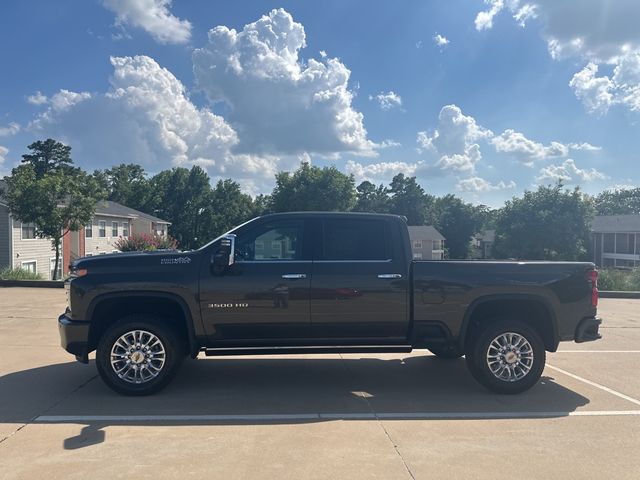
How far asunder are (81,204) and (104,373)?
1942 centimetres

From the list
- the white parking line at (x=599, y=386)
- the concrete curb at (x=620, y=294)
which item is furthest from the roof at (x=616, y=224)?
the white parking line at (x=599, y=386)

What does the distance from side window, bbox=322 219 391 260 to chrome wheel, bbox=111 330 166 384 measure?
82.4 inches

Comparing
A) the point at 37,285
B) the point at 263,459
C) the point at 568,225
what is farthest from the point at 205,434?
the point at 568,225

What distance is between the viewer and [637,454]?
4406 mm

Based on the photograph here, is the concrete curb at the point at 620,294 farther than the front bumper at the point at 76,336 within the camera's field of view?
Yes

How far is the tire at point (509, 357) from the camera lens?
6086 millimetres

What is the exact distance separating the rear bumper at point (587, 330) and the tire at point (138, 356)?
455 cm

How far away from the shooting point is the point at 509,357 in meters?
6.12

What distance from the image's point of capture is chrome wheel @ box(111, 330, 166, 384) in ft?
19.1

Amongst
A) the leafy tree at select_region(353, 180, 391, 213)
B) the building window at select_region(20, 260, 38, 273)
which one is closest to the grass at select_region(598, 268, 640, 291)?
the building window at select_region(20, 260, 38, 273)

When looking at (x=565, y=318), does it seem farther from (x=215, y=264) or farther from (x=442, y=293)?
(x=215, y=264)

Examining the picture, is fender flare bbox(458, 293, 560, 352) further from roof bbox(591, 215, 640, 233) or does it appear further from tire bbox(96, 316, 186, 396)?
roof bbox(591, 215, 640, 233)

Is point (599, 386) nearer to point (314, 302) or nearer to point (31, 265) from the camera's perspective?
point (314, 302)

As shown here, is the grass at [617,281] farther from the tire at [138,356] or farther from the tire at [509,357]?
the tire at [138,356]
